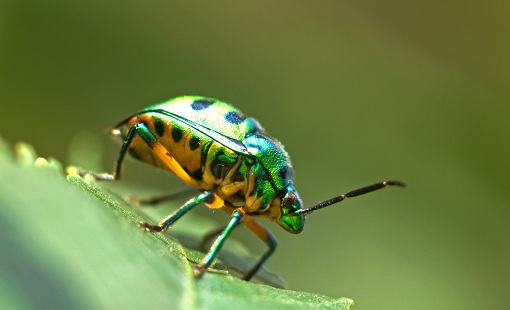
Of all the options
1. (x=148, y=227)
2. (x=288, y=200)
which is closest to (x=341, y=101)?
(x=288, y=200)

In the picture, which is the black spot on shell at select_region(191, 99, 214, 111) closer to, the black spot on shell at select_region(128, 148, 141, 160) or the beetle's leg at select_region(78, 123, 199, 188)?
the beetle's leg at select_region(78, 123, 199, 188)

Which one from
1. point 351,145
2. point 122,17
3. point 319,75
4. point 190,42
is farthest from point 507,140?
point 122,17

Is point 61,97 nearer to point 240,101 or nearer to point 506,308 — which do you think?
point 240,101

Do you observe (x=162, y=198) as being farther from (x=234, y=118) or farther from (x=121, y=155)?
(x=234, y=118)

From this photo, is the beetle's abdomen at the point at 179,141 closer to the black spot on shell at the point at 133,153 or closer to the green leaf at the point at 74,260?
the black spot on shell at the point at 133,153

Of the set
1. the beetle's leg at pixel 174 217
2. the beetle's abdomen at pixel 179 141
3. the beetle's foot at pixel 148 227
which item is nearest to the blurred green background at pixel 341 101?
the beetle's abdomen at pixel 179 141

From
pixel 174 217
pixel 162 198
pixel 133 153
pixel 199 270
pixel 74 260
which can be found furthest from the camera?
pixel 162 198
